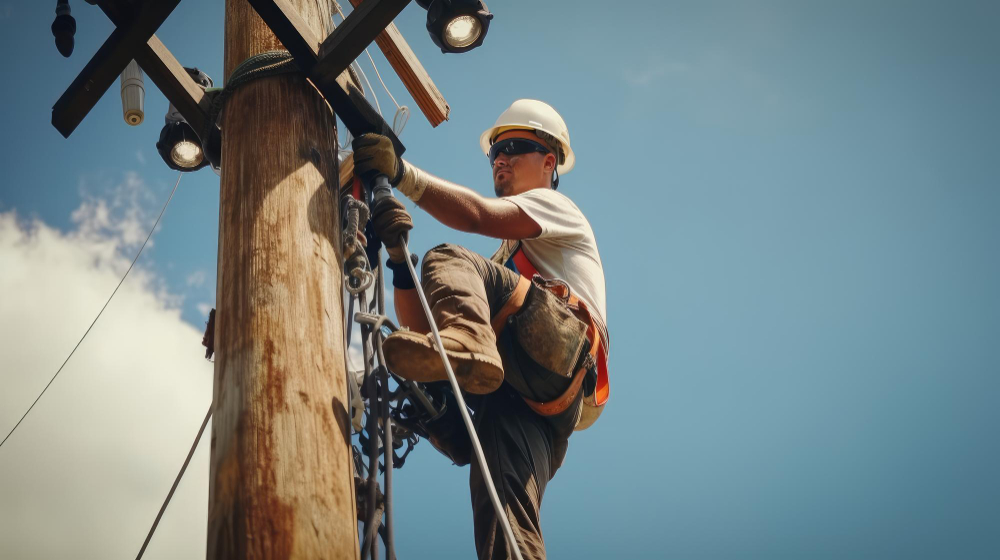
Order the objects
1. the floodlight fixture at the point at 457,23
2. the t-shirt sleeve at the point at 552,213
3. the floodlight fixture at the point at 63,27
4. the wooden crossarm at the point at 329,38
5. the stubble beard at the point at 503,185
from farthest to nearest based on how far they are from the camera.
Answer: the stubble beard at the point at 503,185 → the t-shirt sleeve at the point at 552,213 → the floodlight fixture at the point at 63,27 → the floodlight fixture at the point at 457,23 → the wooden crossarm at the point at 329,38

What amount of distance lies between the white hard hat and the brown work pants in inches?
57.0

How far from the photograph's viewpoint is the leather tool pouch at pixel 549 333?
317 centimetres

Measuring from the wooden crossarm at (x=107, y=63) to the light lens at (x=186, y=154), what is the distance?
0.50 meters

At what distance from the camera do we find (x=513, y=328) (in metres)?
3.27

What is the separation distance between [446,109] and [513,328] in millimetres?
1439

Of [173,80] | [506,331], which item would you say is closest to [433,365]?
[506,331]

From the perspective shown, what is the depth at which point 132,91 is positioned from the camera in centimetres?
386

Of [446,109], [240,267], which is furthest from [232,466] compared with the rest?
[446,109]

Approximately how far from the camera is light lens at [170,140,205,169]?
4.01 m

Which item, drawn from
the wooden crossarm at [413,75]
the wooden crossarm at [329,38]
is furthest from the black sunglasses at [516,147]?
the wooden crossarm at [329,38]

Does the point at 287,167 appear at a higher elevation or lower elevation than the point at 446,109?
lower

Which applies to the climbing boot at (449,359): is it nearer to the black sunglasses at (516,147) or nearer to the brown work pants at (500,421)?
the brown work pants at (500,421)

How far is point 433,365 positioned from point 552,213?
4.20ft

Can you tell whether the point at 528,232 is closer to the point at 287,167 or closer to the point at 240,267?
the point at 287,167
